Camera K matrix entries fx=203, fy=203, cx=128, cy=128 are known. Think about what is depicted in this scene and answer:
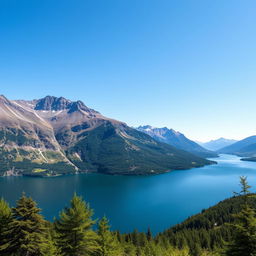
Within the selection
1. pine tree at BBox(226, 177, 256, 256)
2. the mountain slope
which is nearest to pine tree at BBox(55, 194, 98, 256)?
pine tree at BBox(226, 177, 256, 256)

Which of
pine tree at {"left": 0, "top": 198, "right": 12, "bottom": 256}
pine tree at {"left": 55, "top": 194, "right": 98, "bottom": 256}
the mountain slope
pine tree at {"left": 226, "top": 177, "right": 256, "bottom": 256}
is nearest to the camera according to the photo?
pine tree at {"left": 226, "top": 177, "right": 256, "bottom": 256}

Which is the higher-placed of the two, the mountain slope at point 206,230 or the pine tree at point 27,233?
the pine tree at point 27,233

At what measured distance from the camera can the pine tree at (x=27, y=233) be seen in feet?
71.0

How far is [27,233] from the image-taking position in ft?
70.9

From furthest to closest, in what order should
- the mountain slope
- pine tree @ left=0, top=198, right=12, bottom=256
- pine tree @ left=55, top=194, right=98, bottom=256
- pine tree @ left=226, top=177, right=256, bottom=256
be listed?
the mountain slope, pine tree @ left=55, top=194, right=98, bottom=256, pine tree @ left=0, top=198, right=12, bottom=256, pine tree @ left=226, top=177, right=256, bottom=256

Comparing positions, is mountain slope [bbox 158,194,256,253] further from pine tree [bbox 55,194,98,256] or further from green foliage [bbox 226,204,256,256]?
pine tree [bbox 55,194,98,256]

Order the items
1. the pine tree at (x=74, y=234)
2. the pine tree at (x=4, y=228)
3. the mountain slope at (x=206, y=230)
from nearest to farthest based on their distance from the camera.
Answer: the pine tree at (x=4, y=228) → the pine tree at (x=74, y=234) → the mountain slope at (x=206, y=230)

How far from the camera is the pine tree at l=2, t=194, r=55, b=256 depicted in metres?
21.6

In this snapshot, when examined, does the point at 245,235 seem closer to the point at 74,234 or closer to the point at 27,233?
the point at 74,234

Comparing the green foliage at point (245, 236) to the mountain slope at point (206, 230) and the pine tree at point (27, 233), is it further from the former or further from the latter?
the mountain slope at point (206, 230)

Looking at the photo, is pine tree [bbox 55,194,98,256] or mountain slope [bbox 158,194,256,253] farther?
mountain slope [bbox 158,194,256,253]

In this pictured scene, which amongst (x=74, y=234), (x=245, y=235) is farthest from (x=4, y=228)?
(x=245, y=235)

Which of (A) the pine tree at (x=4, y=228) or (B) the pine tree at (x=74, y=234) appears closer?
(A) the pine tree at (x=4, y=228)

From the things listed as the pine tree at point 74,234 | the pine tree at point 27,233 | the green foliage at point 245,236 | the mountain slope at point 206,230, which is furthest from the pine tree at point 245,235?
the mountain slope at point 206,230
